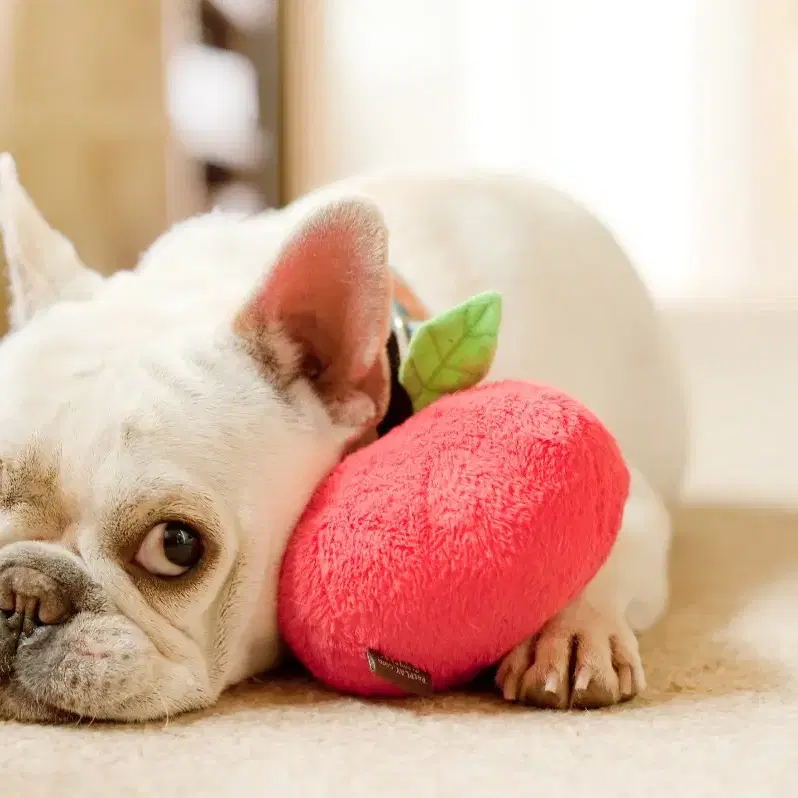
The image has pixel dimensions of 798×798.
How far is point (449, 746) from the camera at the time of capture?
88 cm

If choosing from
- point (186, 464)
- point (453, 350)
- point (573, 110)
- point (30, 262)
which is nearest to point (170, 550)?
point (186, 464)

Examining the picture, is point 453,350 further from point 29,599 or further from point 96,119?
Result: point 96,119

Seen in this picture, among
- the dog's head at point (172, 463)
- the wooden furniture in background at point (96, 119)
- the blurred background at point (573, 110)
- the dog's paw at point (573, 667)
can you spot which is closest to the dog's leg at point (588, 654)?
the dog's paw at point (573, 667)

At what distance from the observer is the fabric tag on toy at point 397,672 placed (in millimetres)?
987

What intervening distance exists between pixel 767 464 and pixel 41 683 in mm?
1954

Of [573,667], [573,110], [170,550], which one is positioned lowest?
[573,667]

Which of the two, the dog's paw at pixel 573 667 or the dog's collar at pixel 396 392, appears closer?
the dog's paw at pixel 573 667

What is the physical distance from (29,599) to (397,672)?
1.06 ft

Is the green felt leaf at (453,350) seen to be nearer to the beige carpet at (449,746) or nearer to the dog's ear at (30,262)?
the beige carpet at (449,746)

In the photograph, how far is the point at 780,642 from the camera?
1217mm

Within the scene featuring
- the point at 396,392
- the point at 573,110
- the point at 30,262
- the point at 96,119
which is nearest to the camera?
the point at 396,392

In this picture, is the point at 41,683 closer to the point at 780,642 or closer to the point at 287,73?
the point at 780,642

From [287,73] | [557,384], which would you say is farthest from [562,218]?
[287,73]

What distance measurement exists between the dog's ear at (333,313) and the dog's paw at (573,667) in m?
0.30
